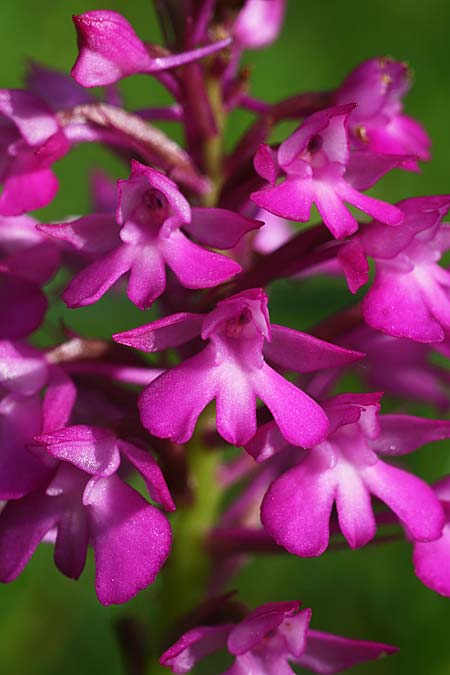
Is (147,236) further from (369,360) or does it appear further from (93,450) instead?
(369,360)

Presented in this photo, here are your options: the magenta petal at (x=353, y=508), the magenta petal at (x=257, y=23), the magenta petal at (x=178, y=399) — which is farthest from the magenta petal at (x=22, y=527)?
the magenta petal at (x=257, y=23)

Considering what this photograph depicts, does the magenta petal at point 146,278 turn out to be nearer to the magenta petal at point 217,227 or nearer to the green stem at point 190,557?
the magenta petal at point 217,227

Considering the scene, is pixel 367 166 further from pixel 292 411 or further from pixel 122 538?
pixel 122 538

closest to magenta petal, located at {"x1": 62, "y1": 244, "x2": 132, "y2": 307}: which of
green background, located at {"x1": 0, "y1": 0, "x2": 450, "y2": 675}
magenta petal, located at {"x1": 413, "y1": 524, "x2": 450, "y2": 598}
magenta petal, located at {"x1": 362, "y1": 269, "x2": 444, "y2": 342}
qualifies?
magenta petal, located at {"x1": 362, "y1": 269, "x2": 444, "y2": 342}

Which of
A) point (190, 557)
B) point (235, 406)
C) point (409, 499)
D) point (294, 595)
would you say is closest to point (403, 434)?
point (409, 499)

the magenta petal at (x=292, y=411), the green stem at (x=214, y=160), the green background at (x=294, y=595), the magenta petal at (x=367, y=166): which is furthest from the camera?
the green background at (x=294, y=595)

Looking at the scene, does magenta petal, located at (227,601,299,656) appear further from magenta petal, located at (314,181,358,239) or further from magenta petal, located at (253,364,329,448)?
magenta petal, located at (314,181,358,239)
